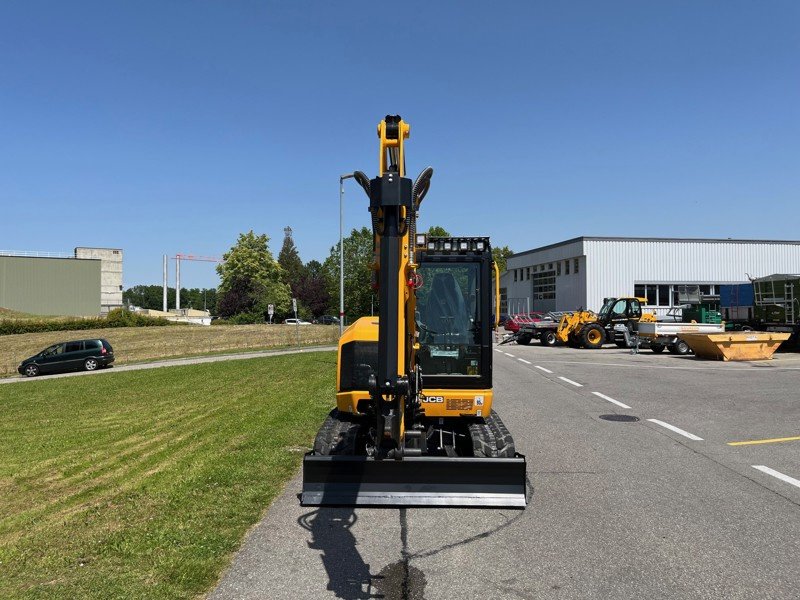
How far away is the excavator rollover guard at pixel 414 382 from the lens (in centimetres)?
409

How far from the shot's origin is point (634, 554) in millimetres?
4609

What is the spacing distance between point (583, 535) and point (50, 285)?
86518 millimetres

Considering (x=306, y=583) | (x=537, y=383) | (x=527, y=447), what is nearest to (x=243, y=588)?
(x=306, y=583)

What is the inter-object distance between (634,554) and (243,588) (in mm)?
2900

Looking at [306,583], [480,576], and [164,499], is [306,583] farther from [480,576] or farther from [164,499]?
[164,499]

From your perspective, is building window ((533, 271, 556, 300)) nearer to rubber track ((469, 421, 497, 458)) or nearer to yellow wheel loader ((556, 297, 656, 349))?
yellow wheel loader ((556, 297, 656, 349))

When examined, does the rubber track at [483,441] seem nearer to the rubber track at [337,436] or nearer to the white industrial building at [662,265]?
the rubber track at [337,436]

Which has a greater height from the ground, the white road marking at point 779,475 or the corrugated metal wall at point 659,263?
the corrugated metal wall at point 659,263

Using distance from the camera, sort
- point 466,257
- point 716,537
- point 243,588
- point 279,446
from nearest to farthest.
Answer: point 243,588, point 716,537, point 466,257, point 279,446

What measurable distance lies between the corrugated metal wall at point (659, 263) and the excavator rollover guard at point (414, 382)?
4458 centimetres

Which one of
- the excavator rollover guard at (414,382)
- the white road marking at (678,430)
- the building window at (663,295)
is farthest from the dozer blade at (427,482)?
the building window at (663,295)

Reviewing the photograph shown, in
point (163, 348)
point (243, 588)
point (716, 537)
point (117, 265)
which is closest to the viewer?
point (243, 588)

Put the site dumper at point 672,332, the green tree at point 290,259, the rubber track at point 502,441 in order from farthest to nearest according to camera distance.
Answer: the green tree at point 290,259, the site dumper at point 672,332, the rubber track at point 502,441

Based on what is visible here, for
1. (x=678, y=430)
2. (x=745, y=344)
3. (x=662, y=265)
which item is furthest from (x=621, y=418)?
(x=662, y=265)
